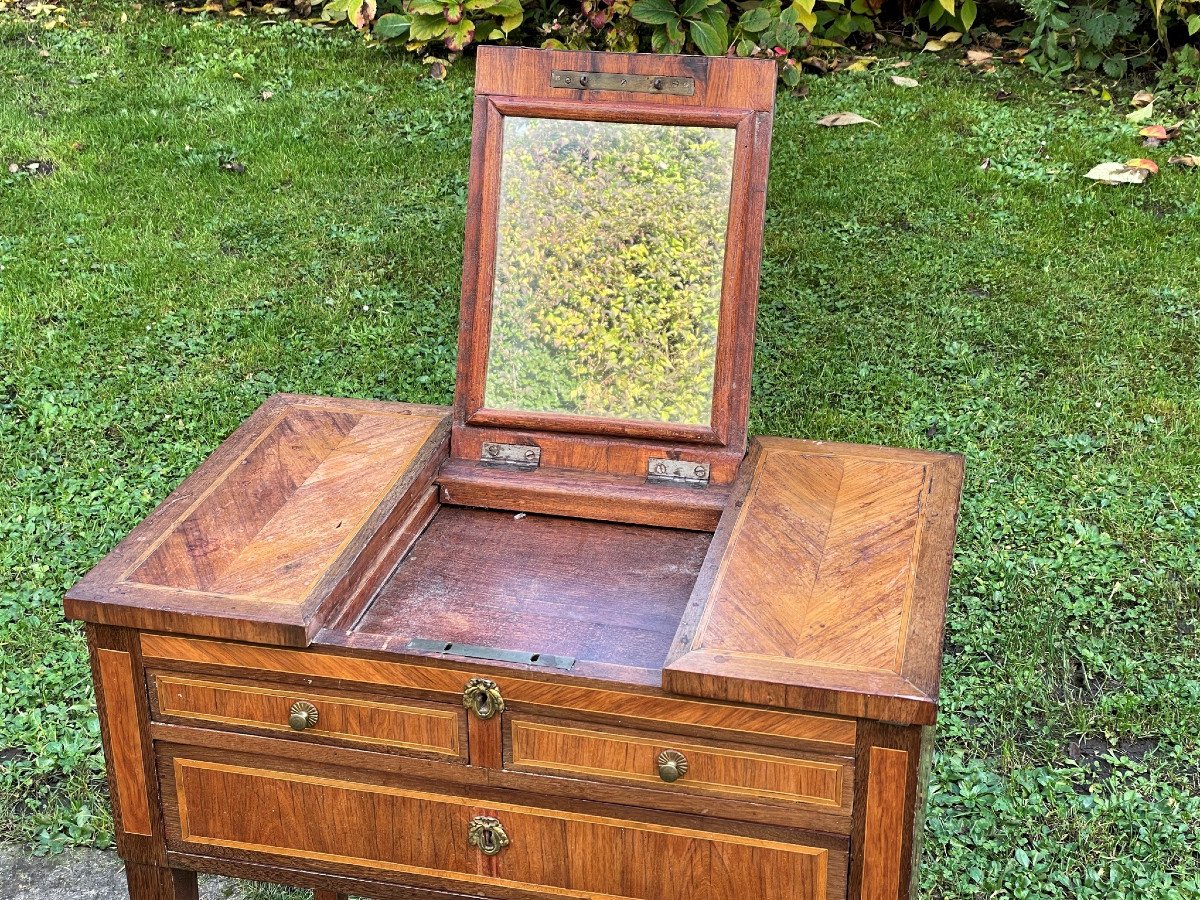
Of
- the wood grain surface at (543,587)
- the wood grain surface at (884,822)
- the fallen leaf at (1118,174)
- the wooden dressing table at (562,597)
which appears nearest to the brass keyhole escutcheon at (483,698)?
the wooden dressing table at (562,597)

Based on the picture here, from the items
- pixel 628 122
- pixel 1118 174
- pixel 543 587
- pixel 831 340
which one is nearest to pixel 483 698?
pixel 543 587

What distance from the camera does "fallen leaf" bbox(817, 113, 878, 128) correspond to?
6059mm

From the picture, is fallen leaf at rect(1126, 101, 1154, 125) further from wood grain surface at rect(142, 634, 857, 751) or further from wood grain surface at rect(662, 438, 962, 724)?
wood grain surface at rect(142, 634, 857, 751)

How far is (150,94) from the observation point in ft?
21.5

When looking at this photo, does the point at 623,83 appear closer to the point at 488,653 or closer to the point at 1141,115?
the point at 488,653

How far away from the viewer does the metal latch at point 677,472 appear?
2.76 meters

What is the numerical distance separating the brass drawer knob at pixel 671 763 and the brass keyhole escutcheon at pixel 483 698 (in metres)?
0.27

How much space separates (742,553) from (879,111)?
13.6 ft

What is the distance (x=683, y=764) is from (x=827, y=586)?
0.41 meters

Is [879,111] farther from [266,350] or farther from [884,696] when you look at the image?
[884,696]

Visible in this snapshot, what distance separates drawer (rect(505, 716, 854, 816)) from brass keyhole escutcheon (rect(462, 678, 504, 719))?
0.04m

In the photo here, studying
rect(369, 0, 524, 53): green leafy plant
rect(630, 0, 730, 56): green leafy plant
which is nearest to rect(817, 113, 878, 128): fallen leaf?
rect(630, 0, 730, 56): green leafy plant

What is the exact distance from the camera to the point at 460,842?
7.77ft

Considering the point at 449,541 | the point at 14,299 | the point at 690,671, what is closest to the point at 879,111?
the point at 14,299
